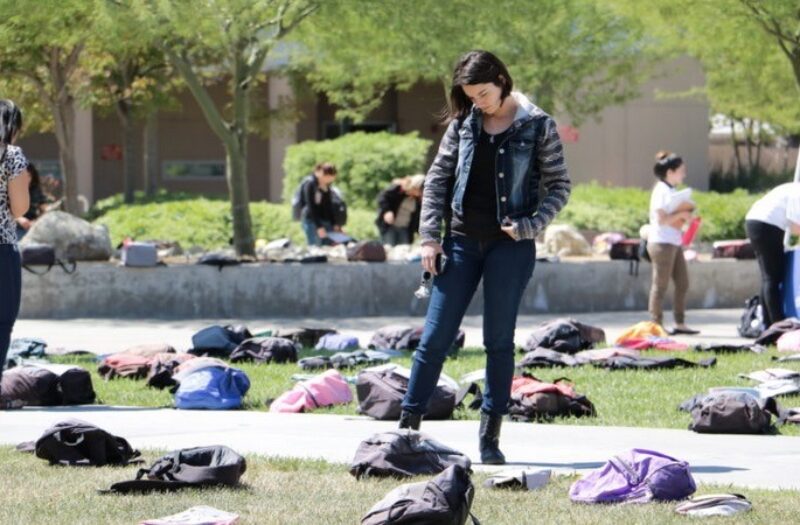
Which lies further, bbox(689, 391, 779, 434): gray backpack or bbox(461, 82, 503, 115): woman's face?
bbox(689, 391, 779, 434): gray backpack

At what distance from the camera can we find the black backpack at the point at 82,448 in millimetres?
7777

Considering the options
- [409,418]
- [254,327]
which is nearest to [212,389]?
[409,418]

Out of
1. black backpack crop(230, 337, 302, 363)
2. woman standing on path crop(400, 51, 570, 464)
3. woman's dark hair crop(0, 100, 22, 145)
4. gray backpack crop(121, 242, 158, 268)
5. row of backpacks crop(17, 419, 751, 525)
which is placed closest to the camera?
row of backpacks crop(17, 419, 751, 525)

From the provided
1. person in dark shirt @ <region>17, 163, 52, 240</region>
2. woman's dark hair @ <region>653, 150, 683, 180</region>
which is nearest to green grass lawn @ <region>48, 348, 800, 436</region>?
woman's dark hair @ <region>653, 150, 683, 180</region>

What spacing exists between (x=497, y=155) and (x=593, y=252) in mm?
16697

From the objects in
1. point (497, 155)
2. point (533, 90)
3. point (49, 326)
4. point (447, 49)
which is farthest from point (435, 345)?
point (533, 90)

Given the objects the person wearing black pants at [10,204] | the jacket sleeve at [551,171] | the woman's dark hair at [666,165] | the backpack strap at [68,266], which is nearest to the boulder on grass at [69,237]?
the backpack strap at [68,266]

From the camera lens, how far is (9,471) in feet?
24.8

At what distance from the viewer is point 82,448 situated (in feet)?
25.6

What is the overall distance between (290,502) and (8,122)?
2988 millimetres

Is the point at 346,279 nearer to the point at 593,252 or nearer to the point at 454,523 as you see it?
the point at 593,252

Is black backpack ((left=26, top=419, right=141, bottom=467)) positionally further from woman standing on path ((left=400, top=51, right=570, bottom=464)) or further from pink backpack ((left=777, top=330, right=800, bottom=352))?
pink backpack ((left=777, top=330, right=800, bottom=352))

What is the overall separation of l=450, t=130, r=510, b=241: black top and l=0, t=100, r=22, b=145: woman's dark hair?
97.8 inches

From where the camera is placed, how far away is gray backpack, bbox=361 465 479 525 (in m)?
5.91
